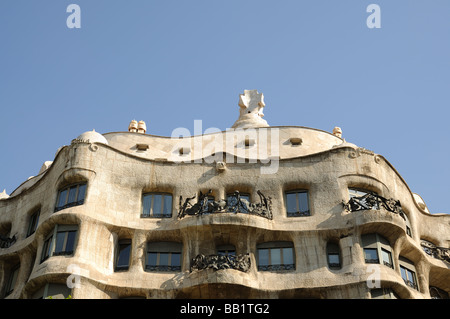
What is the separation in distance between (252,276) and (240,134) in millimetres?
10351

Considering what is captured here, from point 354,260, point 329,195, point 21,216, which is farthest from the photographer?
point 21,216

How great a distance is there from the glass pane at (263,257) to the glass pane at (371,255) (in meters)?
4.88

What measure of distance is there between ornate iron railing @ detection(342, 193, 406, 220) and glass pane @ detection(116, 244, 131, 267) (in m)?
11.3

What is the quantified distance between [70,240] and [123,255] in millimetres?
2829

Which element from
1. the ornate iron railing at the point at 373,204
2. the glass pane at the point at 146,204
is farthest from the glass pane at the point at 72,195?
the ornate iron railing at the point at 373,204

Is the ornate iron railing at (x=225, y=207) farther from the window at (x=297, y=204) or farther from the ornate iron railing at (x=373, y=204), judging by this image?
the ornate iron railing at (x=373, y=204)

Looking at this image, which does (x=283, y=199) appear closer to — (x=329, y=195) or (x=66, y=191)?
(x=329, y=195)

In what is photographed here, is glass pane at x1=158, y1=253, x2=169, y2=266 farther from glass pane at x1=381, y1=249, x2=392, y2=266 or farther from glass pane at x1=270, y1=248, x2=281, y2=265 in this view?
glass pane at x1=381, y1=249, x2=392, y2=266

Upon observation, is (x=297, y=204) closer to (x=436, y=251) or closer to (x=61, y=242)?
(x=436, y=251)

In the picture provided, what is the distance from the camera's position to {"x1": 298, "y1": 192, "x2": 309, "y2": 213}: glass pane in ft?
129

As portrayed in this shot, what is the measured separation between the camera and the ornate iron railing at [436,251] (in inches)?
1639

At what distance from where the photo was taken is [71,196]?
38.9 metres

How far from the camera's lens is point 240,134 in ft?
144
